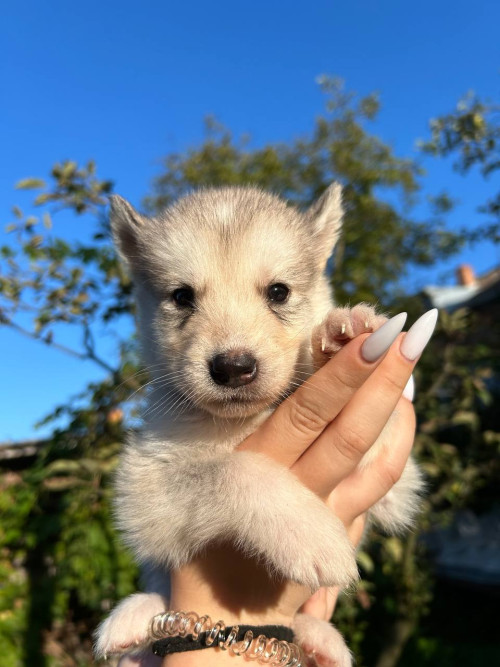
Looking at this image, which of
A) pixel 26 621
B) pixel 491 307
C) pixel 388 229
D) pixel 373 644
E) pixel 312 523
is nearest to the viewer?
pixel 312 523

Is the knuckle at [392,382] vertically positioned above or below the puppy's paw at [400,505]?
above

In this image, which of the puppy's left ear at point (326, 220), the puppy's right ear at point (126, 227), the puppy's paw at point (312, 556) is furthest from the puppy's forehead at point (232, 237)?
the puppy's paw at point (312, 556)

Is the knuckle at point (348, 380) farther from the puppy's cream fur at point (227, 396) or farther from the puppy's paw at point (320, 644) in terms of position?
the puppy's paw at point (320, 644)

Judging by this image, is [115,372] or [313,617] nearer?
[313,617]

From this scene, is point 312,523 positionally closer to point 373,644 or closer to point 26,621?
point 26,621

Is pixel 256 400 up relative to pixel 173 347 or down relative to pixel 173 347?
down

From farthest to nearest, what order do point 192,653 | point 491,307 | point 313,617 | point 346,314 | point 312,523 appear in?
point 491,307
point 313,617
point 346,314
point 192,653
point 312,523

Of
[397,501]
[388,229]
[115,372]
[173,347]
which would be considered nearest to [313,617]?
[397,501]
